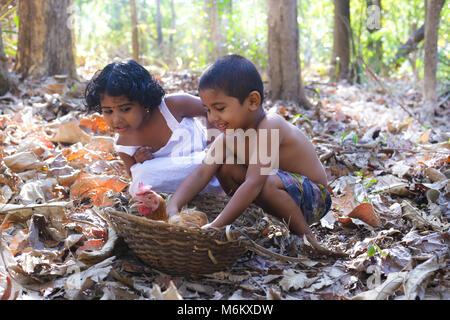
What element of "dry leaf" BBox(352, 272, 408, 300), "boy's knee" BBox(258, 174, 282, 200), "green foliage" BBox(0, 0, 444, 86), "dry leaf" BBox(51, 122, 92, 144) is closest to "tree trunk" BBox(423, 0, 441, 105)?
"green foliage" BBox(0, 0, 444, 86)

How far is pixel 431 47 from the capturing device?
4.34m

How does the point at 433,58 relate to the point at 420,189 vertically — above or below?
above

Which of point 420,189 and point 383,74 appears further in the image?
point 383,74

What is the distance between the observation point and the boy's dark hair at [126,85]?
101 inches

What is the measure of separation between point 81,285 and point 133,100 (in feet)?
3.86

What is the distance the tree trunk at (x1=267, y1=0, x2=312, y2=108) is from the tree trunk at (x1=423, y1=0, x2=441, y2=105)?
1304 millimetres

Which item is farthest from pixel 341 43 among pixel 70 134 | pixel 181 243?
pixel 181 243

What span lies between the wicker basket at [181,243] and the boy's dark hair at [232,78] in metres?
0.69

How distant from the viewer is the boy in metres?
2.21

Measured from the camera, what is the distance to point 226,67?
2.22m

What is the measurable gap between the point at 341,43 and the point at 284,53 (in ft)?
11.5
